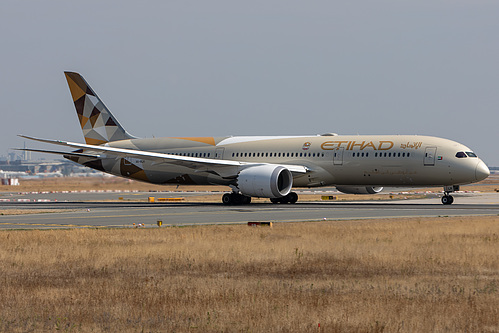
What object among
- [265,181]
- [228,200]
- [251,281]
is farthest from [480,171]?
[251,281]

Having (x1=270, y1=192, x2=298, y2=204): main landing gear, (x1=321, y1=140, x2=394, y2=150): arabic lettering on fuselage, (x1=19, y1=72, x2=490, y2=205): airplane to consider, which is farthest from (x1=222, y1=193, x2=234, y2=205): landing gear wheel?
(x1=321, y1=140, x2=394, y2=150): arabic lettering on fuselage

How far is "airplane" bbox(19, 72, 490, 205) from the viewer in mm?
44406

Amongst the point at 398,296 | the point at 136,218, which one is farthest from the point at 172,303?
the point at 136,218

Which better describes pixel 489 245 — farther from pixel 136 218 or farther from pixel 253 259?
pixel 136 218

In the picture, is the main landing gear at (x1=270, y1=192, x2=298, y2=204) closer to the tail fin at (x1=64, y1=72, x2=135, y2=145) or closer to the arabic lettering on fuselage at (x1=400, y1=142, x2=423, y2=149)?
the arabic lettering on fuselage at (x1=400, y1=142, x2=423, y2=149)

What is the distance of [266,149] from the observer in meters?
50.5

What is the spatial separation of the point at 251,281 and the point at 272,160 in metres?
34.9

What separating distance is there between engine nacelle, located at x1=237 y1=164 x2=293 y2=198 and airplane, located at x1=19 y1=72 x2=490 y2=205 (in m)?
0.06

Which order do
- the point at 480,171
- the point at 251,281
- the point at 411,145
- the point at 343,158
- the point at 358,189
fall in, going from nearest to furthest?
the point at 251,281
the point at 480,171
the point at 411,145
the point at 343,158
the point at 358,189

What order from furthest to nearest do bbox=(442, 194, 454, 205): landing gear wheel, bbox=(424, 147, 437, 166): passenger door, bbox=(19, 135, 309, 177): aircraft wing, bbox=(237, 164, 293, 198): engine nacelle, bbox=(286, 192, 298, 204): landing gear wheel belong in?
1. bbox=(286, 192, 298, 204): landing gear wheel
2. bbox=(19, 135, 309, 177): aircraft wing
3. bbox=(442, 194, 454, 205): landing gear wheel
4. bbox=(237, 164, 293, 198): engine nacelle
5. bbox=(424, 147, 437, 166): passenger door

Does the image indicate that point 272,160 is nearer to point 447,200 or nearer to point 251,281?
point 447,200

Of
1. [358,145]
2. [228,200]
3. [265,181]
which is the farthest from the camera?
[228,200]

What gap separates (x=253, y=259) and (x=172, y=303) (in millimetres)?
5812

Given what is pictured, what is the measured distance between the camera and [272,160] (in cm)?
4981
